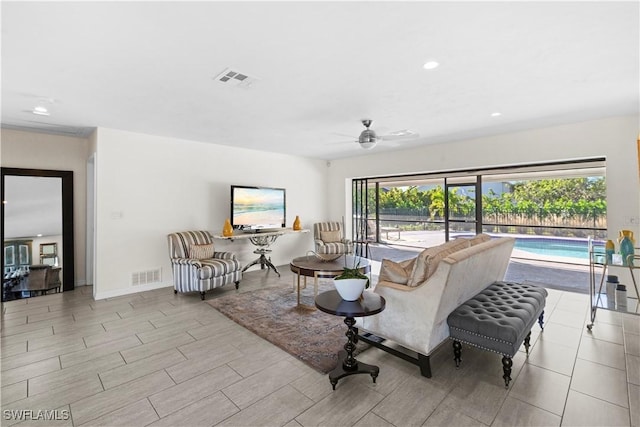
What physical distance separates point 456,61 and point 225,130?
344 centimetres

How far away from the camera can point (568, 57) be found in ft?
7.68

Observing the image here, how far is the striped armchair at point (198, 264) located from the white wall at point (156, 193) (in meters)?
0.43

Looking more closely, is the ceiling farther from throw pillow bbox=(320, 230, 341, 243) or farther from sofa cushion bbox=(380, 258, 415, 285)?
throw pillow bbox=(320, 230, 341, 243)

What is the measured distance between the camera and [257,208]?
19.9 ft

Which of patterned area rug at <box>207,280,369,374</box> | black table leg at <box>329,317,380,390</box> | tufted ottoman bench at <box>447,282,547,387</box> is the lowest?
patterned area rug at <box>207,280,369,374</box>

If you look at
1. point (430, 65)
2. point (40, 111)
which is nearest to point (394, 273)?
point (430, 65)

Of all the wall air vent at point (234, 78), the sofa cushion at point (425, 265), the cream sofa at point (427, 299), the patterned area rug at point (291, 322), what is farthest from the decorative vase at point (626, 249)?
the wall air vent at point (234, 78)

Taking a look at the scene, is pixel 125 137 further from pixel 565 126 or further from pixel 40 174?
pixel 565 126

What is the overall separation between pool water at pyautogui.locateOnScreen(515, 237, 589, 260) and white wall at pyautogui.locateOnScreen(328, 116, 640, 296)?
294 cm

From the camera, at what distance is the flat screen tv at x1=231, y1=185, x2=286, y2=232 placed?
225 inches

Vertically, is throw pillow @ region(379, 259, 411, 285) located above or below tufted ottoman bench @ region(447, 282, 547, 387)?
above

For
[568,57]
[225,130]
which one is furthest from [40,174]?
[568,57]

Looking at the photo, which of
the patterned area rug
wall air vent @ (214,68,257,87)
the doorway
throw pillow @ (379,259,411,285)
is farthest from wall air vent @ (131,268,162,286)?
throw pillow @ (379,259,411,285)

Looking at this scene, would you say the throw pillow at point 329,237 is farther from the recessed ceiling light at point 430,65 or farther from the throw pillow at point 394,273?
the recessed ceiling light at point 430,65
